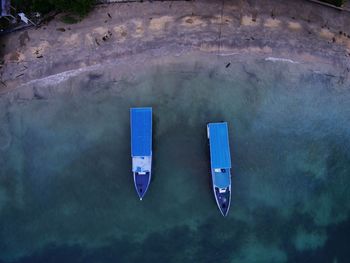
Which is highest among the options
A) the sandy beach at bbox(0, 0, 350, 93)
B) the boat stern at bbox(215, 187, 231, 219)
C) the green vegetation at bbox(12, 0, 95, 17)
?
the green vegetation at bbox(12, 0, 95, 17)

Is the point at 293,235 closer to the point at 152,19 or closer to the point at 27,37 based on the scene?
the point at 152,19

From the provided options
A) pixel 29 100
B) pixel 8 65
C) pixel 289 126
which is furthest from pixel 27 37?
pixel 289 126

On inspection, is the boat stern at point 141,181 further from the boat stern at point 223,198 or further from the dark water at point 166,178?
the boat stern at point 223,198

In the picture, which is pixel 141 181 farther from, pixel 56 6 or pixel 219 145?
pixel 56 6

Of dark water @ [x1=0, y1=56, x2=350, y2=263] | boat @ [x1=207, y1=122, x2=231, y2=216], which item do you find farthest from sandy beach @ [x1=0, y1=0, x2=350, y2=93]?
boat @ [x1=207, y1=122, x2=231, y2=216]

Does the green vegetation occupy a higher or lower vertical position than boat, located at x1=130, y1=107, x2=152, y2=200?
higher

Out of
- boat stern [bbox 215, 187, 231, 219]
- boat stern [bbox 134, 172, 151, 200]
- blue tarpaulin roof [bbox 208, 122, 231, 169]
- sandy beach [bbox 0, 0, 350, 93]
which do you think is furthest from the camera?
sandy beach [bbox 0, 0, 350, 93]

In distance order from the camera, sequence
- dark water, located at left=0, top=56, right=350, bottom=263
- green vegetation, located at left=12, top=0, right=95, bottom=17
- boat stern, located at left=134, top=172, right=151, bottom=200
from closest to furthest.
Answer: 1. green vegetation, located at left=12, top=0, right=95, bottom=17
2. boat stern, located at left=134, top=172, right=151, bottom=200
3. dark water, located at left=0, top=56, right=350, bottom=263

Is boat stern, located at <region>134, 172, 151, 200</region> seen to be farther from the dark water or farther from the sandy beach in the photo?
the sandy beach
